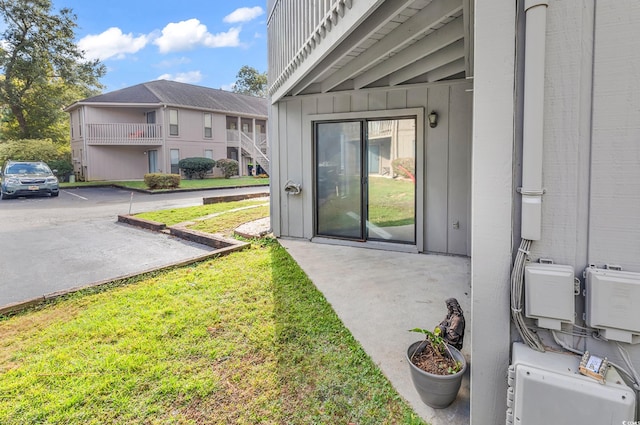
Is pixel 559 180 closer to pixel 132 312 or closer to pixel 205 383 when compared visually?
pixel 205 383

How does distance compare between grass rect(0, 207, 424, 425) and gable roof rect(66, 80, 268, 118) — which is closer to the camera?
grass rect(0, 207, 424, 425)

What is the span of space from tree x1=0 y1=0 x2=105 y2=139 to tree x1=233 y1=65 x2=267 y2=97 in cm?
1904

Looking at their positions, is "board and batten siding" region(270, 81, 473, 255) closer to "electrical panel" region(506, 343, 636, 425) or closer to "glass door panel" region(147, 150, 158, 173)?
"electrical panel" region(506, 343, 636, 425)

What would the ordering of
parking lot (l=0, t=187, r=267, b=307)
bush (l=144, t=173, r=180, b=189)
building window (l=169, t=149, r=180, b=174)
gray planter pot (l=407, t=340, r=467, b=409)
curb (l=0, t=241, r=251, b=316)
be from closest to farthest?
gray planter pot (l=407, t=340, r=467, b=409), curb (l=0, t=241, r=251, b=316), parking lot (l=0, t=187, r=267, b=307), bush (l=144, t=173, r=180, b=189), building window (l=169, t=149, r=180, b=174)

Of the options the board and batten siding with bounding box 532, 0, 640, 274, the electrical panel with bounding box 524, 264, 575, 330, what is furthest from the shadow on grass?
the board and batten siding with bounding box 532, 0, 640, 274

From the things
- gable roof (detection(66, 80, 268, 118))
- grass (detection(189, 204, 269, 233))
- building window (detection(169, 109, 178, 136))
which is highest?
gable roof (detection(66, 80, 268, 118))

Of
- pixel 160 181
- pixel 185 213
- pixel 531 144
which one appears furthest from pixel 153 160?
pixel 531 144

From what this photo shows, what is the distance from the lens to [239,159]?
2578cm

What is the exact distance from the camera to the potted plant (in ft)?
6.77

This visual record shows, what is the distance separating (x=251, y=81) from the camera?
42.1 m

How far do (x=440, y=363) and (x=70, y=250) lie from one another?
21.1 feet

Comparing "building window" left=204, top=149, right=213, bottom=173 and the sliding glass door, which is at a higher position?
"building window" left=204, top=149, right=213, bottom=173

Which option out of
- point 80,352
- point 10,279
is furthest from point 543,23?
point 10,279

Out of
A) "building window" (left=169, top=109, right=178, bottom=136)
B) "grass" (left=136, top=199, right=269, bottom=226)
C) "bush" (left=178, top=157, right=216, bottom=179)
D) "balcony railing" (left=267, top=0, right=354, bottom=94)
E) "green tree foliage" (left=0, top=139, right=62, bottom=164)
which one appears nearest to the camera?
"balcony railing" (left=267, top=0, right=354, bottom=94)
